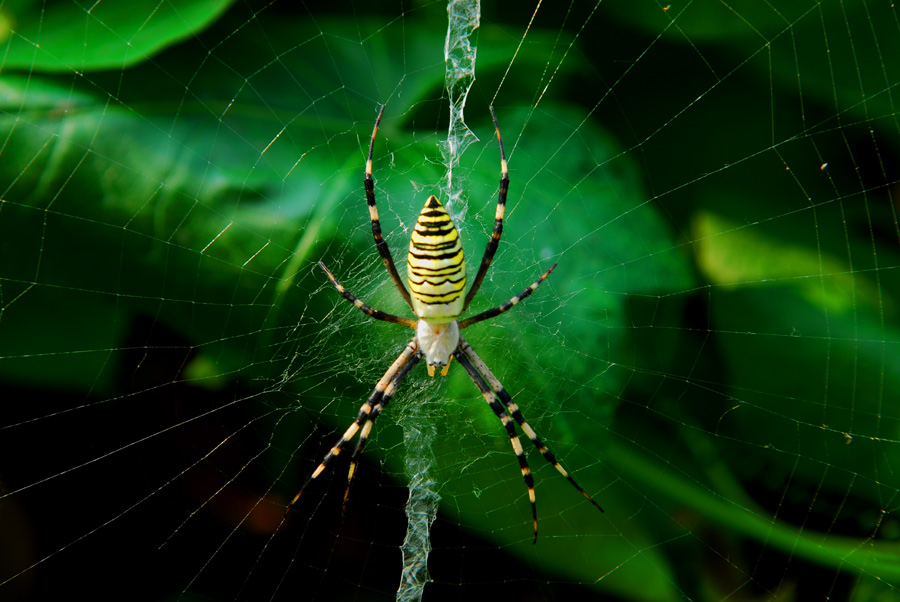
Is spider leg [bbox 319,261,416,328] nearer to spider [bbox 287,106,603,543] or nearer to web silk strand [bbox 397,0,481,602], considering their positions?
spider [bbox 287,106,603,543]

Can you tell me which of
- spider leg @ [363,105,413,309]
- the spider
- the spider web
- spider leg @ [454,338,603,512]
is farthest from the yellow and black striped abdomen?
spider leg @ [454,338,603,512]

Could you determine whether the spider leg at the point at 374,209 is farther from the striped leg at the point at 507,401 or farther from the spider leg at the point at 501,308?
the striped leg at the point at 507,401

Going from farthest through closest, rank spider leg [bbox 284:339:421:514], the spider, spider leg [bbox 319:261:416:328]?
spider leg [bbox 284:339:421:514], spider leg [bbox 319:261:416:328], the spider

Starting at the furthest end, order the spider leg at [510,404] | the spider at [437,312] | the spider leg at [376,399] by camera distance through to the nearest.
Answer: the spider leg at [510,404], the spider leg at [376,399], the spider at [437,312]

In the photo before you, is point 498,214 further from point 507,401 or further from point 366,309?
point 507,401

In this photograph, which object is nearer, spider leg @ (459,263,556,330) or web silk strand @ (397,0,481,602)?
web silk strand @ (397,0,481,602)

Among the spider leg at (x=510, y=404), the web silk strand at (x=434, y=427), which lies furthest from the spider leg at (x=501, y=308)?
the web silk strand at (x=434, y=427)

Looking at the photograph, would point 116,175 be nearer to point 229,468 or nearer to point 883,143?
point 229,468

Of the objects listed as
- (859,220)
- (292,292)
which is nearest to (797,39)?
(859,220)
